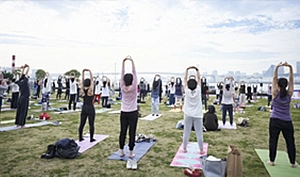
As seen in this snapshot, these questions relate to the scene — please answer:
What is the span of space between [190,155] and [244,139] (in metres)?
2.19

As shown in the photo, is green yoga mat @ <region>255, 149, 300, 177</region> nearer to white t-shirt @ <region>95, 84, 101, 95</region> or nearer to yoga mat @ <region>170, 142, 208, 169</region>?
yoga mat @ <region>170, 142, 208, 169</region>

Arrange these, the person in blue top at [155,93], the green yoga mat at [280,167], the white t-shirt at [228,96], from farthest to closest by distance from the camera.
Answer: the person in blue top at [155,93] → the white t-shirt at [228,96] → the green yoga mat at [280,167]

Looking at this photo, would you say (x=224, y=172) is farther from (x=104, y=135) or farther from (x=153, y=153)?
(x=104, y=135)

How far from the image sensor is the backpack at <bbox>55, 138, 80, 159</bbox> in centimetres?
447

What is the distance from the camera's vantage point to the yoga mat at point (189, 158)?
4.20 meters

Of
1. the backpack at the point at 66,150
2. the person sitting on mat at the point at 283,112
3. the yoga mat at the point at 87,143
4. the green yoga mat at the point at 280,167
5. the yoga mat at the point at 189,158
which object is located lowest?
the green yoga mat at the point at 280,167

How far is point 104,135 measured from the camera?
21.0 ft

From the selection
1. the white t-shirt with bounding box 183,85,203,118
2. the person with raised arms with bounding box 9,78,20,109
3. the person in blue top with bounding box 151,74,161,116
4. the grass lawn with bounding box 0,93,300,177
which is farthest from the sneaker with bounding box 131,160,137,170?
the person with raised arms with bounding box 9,78,20,109

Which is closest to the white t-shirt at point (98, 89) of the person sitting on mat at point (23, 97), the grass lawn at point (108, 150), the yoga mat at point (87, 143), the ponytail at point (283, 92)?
the grass lawn at point (108, 150)

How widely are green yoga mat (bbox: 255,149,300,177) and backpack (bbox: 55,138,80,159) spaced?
345cm

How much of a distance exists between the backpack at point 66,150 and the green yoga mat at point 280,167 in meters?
3.45

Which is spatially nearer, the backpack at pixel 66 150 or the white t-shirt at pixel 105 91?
the backpack at pixel 66 150

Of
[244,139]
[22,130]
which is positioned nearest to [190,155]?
[244,139]

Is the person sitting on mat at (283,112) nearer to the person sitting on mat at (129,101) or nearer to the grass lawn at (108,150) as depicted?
the grass lawn at (108,150)
